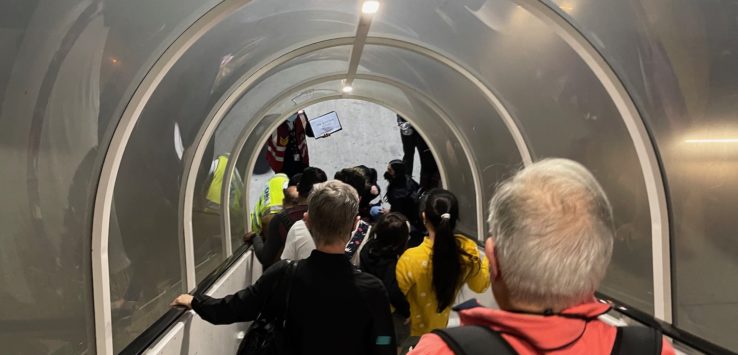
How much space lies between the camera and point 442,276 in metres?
3.71

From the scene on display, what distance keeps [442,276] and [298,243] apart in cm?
111

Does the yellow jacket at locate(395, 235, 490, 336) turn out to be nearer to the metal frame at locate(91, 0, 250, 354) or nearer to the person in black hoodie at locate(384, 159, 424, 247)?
the metal frame at locate(91, 0, 250, 354)

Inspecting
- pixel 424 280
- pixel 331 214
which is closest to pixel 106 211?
pixel 331 214

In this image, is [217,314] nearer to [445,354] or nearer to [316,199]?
[316,199]

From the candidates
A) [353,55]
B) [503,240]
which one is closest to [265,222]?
[353,55]

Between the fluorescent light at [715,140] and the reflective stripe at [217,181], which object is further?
the reflective stripe at [217,181]

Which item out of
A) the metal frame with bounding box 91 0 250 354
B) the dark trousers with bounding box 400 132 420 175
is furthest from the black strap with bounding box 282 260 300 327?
the dark trousers with bounding box 400 132 420 175

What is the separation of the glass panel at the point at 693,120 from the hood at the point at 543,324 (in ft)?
5.33

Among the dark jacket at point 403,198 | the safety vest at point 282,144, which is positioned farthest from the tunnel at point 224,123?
the safety vest at point 282,144

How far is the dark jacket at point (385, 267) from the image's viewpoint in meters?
3.76

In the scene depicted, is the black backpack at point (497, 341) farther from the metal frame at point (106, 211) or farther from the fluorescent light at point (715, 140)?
the metal frame at point (106, 211)

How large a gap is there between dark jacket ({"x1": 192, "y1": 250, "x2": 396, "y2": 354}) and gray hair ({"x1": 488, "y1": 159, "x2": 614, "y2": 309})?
1.49 meters

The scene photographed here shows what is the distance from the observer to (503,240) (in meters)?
1.47

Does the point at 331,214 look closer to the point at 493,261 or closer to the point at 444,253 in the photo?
the point at 444,253
